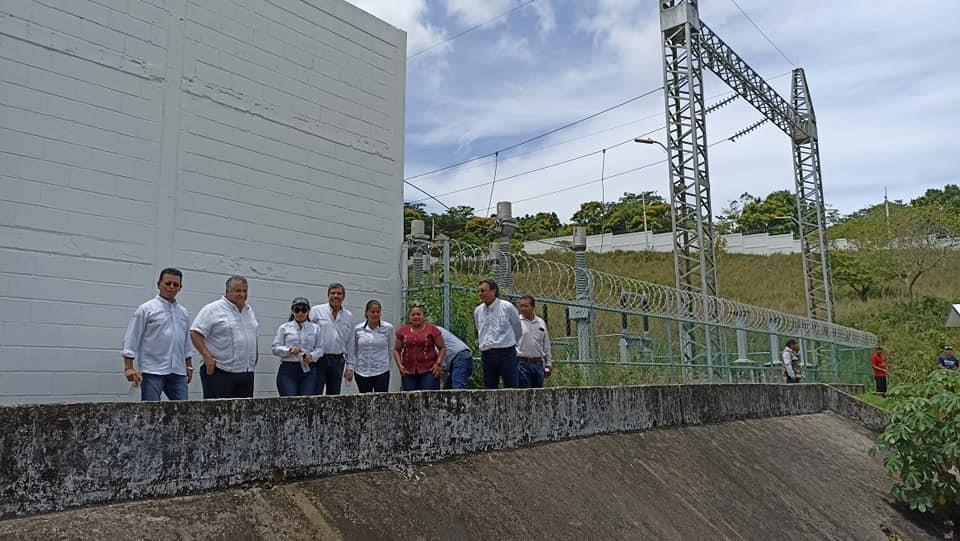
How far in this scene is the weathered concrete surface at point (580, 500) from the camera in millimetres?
2342

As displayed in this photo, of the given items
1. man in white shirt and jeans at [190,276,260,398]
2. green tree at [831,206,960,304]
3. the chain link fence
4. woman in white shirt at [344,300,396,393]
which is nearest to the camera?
man in white shirt and jeans at [190,276,260,398]

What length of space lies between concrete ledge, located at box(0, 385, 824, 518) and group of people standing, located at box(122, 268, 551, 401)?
5.44 ft

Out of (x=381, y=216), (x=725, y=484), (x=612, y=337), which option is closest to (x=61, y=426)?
(x=725, y=484)

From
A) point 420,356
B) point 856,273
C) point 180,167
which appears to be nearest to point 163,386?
point 420,356

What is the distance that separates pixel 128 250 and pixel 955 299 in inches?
1208

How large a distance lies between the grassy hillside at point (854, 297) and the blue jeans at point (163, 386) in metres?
20.9

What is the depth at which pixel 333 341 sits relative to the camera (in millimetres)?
5633

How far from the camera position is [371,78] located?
773cm

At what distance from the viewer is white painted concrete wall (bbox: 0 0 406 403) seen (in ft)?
16.4

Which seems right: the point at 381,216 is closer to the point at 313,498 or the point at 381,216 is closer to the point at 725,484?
the point at 725,484

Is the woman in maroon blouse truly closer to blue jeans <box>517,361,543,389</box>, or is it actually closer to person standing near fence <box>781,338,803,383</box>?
blue jeans <box>517,361,543,389</box>

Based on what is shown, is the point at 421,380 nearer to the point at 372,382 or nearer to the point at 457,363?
the point at 372,382

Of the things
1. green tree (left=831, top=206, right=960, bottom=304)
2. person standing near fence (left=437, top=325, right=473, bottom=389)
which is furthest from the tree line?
person standing near fence (left=437, top=325, right=473, bottom=389)

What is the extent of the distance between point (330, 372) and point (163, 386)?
1451 millimetres
